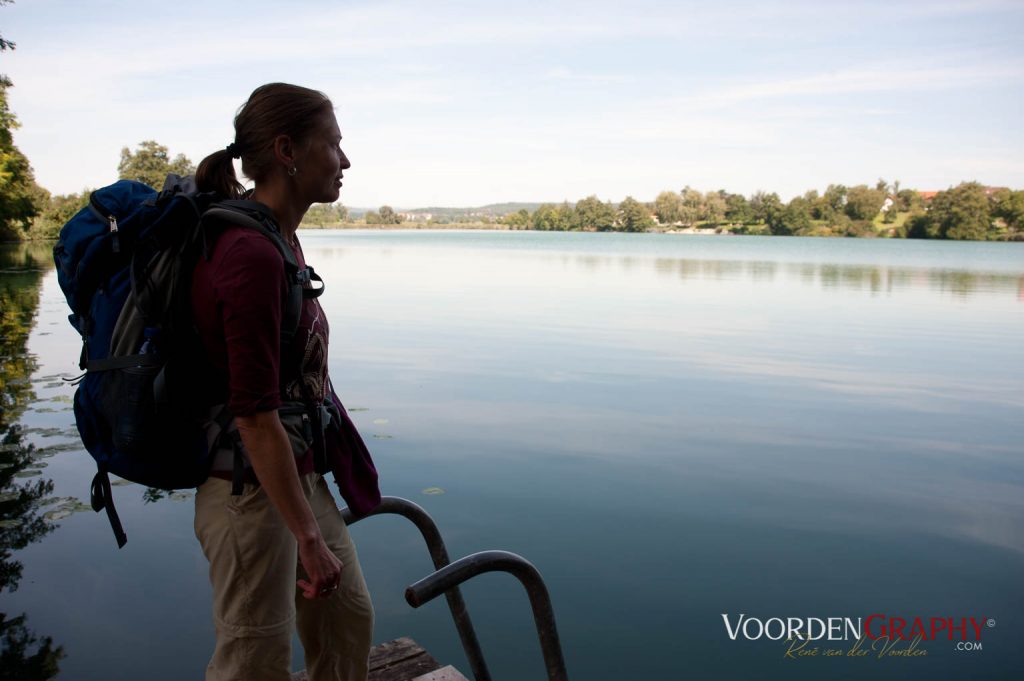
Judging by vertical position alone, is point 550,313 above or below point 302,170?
below

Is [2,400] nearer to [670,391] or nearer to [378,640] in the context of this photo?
[378,640]

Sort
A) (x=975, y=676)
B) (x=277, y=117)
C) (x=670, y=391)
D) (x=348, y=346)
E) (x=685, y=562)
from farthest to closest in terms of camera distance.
Answer: 1. (x=348, y=346)
2. (x=670, y=391)
3. (x=685, y=562)
4. (x=975, y=676)
5. (x=277, y=117)

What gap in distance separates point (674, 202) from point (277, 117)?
14630 centimetres

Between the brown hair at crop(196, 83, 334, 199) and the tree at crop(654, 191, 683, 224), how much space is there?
470 ft

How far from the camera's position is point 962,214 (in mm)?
99625

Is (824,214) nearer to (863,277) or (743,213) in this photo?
(743,213)

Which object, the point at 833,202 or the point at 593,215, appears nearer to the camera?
the point at 833,202

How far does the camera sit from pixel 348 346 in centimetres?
1366

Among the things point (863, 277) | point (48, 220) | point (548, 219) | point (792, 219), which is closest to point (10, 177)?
point (48, 220)

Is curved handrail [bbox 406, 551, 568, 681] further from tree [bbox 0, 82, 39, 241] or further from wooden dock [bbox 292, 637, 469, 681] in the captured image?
tree [bbox 0, 82, 39, 241]

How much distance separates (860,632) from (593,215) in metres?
147

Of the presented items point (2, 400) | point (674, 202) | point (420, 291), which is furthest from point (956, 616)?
point (674, 202)

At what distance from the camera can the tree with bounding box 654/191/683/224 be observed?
141 m

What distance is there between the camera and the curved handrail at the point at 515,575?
2.20m
